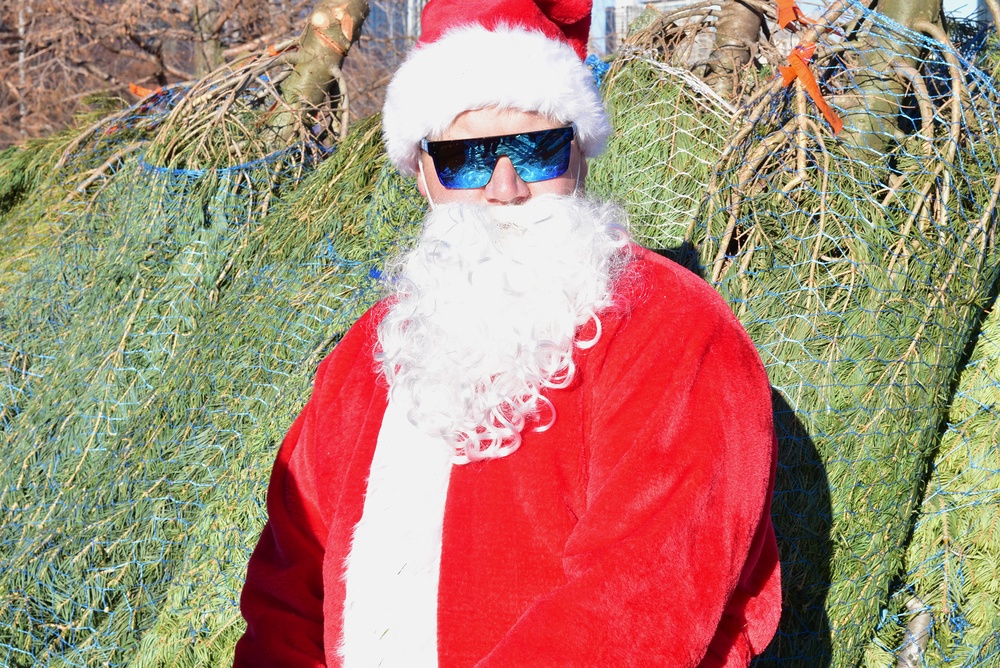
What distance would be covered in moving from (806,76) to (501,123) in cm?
120

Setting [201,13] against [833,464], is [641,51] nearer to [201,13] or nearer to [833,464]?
[833,464]

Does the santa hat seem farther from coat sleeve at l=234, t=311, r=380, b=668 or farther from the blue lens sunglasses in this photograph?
coat sleeve at l=234, t=311, r=380, b=668

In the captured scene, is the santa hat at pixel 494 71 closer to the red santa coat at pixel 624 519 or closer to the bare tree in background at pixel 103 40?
the red santa coat at pixel 624 519

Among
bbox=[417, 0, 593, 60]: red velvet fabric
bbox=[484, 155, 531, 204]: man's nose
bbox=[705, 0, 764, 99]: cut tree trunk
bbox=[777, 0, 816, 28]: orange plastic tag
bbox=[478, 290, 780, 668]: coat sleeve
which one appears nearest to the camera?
bbox=[478, 290, 780, 668]: coat sleeve

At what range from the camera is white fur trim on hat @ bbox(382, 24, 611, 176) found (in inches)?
75.6

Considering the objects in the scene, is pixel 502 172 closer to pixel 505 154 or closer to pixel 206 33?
pixel 505 154

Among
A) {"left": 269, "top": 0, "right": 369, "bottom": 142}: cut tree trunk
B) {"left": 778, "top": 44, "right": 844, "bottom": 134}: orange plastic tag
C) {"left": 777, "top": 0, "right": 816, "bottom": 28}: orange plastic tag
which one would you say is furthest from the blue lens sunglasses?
{"left": 269, "top": 0, "right": 369, "bottom": 142}: cut tree trunk

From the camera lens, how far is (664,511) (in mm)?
1449

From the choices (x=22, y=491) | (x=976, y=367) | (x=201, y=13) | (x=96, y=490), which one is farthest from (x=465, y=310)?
(x=201, y=13)

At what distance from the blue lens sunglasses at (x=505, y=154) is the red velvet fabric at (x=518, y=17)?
21 centimetres

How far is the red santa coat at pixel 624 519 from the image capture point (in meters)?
1.43

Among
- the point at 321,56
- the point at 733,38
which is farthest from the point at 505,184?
the point at 321,56

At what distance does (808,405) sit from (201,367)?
1.99m

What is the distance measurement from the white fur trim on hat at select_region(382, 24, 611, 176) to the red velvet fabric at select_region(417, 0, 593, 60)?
2cm
